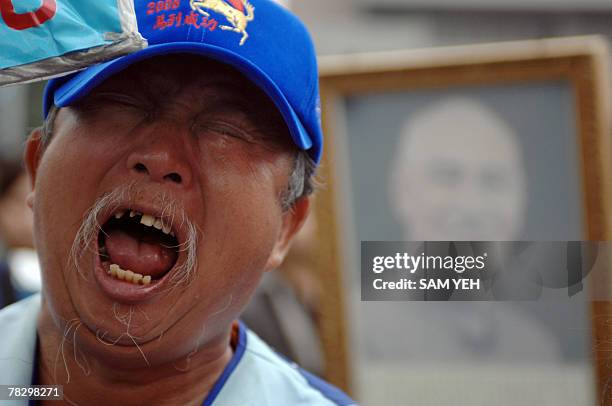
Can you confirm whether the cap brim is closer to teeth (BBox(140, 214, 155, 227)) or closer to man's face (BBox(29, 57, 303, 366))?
man's face (BBox(29, 57, 303, 366))

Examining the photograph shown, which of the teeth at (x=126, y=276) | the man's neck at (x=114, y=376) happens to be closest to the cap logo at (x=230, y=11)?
the teeth at (x=126, y=276)

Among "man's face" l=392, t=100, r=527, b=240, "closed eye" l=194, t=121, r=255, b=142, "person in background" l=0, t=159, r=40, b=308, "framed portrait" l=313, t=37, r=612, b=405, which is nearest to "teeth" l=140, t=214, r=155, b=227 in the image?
"closed eye" l=194, t=121, r=255, b=142

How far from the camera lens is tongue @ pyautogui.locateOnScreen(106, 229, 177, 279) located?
1170 mm

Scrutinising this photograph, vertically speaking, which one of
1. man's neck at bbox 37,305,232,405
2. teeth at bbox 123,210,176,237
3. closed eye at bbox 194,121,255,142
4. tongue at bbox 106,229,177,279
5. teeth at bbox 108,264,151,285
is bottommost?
man's neck at bbox 37,305,232,405

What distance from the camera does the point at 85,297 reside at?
114 centimetres

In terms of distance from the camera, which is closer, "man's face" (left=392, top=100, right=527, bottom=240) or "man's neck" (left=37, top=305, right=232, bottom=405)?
"man's neck" (left=37, top=305, right=232, bottom=405)

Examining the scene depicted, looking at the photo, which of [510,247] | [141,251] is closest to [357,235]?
[510,247]

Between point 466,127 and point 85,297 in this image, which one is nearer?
point 85,297

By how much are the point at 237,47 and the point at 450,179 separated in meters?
1.07

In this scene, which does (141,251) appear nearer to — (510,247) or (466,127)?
(510,247)

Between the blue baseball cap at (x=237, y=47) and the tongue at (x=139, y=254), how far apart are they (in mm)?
229

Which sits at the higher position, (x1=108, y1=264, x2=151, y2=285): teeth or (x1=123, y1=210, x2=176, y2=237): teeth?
(x1=123, y1=210, x2=176, y2=237): teeth

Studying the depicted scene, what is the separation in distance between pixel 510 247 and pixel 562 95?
2.98 ft

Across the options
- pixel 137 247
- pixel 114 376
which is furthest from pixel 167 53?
pixel 114 376
